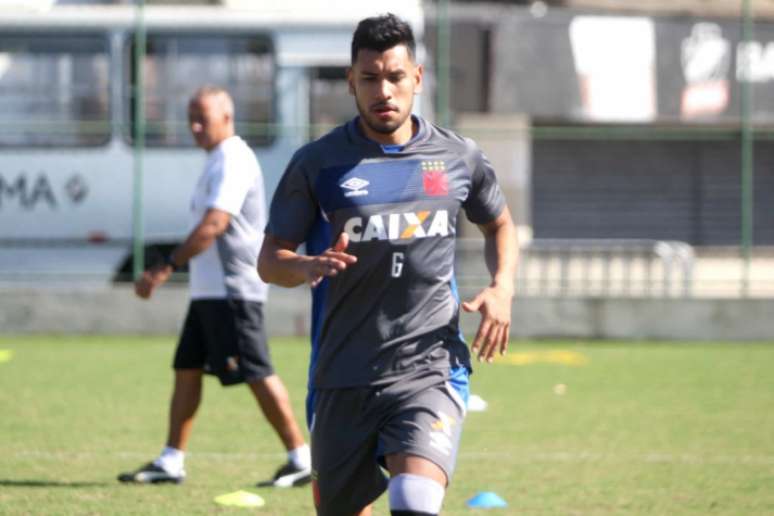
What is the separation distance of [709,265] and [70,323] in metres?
7.45

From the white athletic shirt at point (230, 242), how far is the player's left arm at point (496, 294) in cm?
290

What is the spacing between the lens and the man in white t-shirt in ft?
27.8

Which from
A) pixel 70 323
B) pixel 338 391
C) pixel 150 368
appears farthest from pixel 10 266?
pixel 338 391

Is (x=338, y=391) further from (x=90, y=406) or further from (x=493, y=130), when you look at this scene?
(x=493, y=130)

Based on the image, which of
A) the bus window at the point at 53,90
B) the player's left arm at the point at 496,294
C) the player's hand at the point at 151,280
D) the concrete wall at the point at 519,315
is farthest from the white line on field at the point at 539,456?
the bus window at the point at 53,90

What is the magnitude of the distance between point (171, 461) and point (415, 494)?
3553 mm

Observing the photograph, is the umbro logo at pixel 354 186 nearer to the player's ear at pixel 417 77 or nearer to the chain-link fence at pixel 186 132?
the player's ear at pixel 417 77

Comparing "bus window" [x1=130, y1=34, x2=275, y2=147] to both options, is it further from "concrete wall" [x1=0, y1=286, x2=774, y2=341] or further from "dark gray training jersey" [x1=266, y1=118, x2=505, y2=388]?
"dark gray training jersey" [x1=266, y1=118, x2=505, y2=388]

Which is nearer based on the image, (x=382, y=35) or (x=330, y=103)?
(x=382, y=35)

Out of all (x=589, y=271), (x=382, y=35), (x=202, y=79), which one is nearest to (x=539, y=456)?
(x=382, y=35)

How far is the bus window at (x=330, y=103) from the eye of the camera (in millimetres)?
18547

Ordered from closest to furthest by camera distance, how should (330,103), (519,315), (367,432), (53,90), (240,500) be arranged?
(367,432) < (240,500) < (519,315) < (330,103) < (53,90)

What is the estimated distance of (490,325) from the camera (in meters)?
5.35

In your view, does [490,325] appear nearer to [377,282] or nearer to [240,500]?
[377,282]
